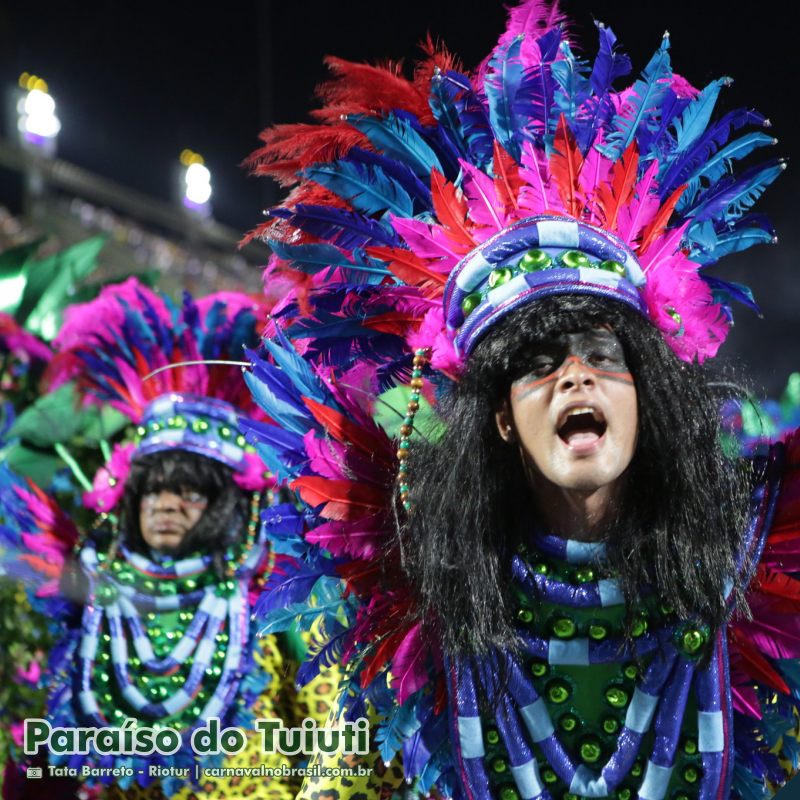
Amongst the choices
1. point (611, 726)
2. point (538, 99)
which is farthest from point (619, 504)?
point (538, 99)

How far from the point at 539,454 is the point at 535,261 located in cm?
27

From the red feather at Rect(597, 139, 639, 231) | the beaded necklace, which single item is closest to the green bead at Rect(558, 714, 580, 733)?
the red feather at Rect(597, 139, 639, 231)

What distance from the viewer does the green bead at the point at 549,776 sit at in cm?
167

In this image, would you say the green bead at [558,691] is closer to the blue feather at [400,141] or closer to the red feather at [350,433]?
the red feather at [350,433]

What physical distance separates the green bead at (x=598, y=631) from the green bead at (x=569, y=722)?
12 cm

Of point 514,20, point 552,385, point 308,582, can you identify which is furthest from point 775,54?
point 308,582

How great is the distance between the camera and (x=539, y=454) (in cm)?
159

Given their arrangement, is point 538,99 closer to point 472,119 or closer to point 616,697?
point 472,119

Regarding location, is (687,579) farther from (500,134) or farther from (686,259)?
(500,134)

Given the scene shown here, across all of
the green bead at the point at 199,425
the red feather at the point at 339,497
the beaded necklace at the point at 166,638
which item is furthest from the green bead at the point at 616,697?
the green bead at the point at 199,425

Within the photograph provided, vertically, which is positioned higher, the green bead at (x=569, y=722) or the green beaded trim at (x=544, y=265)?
the green beaded trim at (x=544, y=265)

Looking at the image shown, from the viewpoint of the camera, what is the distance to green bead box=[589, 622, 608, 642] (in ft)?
5.38

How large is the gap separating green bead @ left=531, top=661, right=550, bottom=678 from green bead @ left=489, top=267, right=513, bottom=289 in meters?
0.55

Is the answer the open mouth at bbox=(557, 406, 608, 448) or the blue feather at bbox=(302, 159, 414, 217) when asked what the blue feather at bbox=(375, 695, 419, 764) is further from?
the blue feather at bbox=(302, 159, 414, 217)
